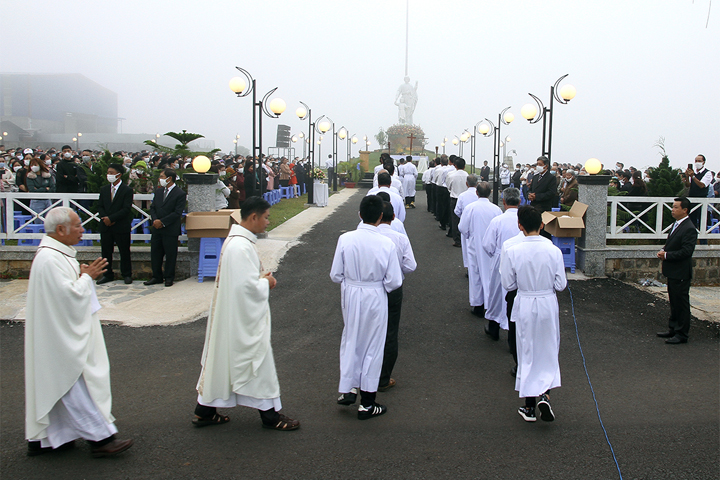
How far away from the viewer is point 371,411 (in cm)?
461

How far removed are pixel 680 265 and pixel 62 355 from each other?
263 inches

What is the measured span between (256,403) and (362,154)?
128 feet

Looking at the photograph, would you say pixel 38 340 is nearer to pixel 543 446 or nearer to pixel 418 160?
pixel 543 446

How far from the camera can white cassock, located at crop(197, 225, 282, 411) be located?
4.09 metres

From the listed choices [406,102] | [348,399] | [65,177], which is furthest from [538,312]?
[406,102]

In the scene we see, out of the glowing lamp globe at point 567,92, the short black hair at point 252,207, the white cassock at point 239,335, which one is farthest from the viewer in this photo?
the glowing lamp globe at point 567,92

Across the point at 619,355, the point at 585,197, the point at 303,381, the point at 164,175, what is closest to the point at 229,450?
the point at 303,381

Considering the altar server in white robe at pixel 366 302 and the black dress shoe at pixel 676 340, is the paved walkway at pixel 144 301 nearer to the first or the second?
the altar server in white robe at pixel 366 302

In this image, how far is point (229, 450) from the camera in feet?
13.3

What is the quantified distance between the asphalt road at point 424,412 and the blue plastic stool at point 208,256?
2.05 metres

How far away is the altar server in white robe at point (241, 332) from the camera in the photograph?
13.4 ft

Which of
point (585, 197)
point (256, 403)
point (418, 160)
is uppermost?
point (418, 160)

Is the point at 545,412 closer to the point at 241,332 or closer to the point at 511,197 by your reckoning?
the point at 241,332

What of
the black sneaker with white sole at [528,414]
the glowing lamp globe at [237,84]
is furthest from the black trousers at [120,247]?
the black sneaker with white sole at [528,414]
